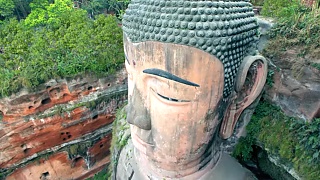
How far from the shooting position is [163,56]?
2.01 metres

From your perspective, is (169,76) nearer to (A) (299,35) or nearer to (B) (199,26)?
(B) (199,26)

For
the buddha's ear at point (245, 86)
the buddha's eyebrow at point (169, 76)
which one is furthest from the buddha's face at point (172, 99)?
the buddha's ear at point (245, 86)

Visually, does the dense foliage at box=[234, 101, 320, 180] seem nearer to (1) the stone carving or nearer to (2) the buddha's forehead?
(1) the stone carving

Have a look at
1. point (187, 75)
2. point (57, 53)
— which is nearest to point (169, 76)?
point (187, 75)

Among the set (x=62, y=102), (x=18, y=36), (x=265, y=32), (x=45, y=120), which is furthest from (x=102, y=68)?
(x=265, y=32)

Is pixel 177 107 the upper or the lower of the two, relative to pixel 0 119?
upper

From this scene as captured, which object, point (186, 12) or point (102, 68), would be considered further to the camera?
point (102, 68)

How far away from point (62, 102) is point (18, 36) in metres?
2.01

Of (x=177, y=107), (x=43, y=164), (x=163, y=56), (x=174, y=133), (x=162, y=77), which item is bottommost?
(x=43, y=164)

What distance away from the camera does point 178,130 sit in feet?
7.47

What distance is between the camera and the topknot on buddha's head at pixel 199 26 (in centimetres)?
194

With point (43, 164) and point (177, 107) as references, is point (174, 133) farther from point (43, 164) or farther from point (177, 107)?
point (43, 164)

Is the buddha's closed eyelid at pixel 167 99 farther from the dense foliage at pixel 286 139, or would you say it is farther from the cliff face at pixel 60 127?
the cliff face at pixel 60 127

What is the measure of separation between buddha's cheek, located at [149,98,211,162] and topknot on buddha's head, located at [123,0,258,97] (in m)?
0.38
